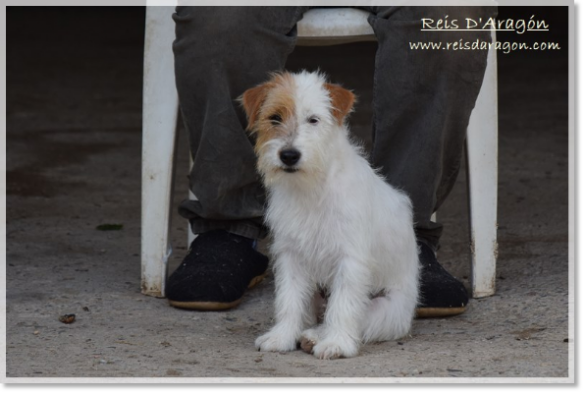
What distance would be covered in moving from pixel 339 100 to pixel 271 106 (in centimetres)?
19

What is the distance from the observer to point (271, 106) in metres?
2.71

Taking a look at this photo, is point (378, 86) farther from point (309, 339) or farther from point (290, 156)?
point (309, 339)

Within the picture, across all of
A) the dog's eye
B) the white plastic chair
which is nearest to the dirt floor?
the white plastic chair

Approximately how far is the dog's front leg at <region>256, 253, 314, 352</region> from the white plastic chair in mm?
624

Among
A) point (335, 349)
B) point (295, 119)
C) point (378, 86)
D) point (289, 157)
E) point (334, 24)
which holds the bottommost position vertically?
Result: point (335, 349)

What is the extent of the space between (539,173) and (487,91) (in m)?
2.09

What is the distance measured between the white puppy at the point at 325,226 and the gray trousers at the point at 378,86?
0.89 feet

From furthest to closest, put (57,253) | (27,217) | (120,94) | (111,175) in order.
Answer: (120,94)
(111,175)
(27,217)
(57,253)

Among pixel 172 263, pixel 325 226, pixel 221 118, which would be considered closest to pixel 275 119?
pixel 325 226

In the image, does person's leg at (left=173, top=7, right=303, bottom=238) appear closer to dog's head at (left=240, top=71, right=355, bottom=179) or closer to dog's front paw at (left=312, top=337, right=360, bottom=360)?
dog's head at (left=240, top=71, right=355, bottom=179)

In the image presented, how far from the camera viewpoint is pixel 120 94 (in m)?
7.68

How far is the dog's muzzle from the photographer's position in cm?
265

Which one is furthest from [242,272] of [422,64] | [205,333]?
[422,64]

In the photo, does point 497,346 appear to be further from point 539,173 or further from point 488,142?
point 539,173
